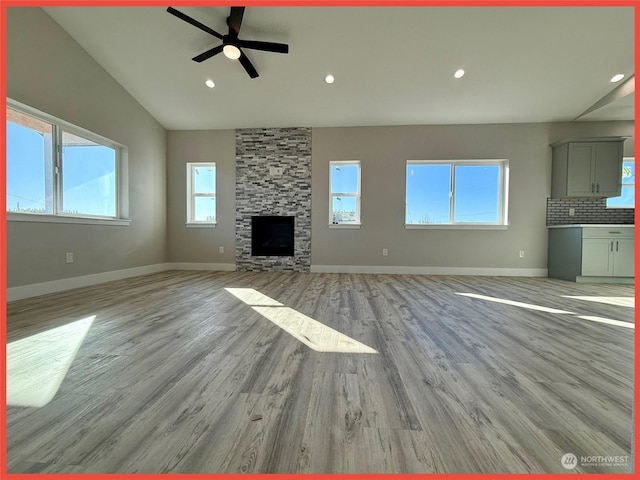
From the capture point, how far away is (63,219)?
135 inches

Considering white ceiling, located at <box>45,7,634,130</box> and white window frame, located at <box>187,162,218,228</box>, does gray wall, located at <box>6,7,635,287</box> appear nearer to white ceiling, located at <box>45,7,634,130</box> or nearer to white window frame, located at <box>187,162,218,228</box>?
white window frame, located at <box>187,162,218,228</box>

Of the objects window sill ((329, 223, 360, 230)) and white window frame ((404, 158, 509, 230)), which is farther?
window sill ((329, 223, 360, 230))

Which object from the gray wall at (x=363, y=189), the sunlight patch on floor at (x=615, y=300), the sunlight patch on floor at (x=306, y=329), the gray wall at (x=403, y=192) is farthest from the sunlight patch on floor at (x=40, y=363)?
the sunlight patch on floor at (x=615, y=300)

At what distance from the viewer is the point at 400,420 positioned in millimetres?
1061

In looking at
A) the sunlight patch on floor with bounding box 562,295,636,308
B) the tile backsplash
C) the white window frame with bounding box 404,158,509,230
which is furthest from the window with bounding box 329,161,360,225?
the tile backsplash

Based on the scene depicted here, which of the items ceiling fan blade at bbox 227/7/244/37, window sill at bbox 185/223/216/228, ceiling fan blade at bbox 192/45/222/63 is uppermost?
ceiling fan blade at bbox 227/7/244/37

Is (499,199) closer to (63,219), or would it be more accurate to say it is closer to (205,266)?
(205,266)

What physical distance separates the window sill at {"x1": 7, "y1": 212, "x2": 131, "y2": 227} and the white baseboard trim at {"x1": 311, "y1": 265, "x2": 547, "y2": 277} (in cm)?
341

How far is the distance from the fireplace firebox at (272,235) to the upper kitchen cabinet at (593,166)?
5111 mm

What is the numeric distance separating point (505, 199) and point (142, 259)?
22.7 ft

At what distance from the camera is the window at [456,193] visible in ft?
17.2

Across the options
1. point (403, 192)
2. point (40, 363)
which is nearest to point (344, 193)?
point (403, 192)

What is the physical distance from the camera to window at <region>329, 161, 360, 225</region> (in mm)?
5422

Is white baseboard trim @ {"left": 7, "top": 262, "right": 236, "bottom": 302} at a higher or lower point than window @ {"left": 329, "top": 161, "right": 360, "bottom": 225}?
lower
